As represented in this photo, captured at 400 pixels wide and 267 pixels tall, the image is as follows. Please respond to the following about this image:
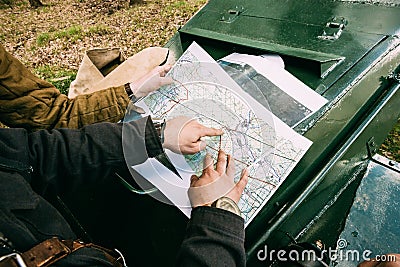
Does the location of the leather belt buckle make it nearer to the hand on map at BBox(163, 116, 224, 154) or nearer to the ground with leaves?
the hand on map at BBox(163, 116, 224, 154)

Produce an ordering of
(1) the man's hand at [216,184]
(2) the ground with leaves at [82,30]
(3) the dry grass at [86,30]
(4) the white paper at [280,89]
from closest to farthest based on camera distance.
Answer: (1) the man's hand at [216,184], (4) the white paper at [280,89], (2) the ground with leaves at [82,30], (3) the dry grass at [86,30]

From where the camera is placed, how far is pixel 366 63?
5.39ft

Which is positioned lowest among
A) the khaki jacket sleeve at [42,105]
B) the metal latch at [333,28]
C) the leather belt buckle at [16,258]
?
the khaki jacket sleeve at [42,105]

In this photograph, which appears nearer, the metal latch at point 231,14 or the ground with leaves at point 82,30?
the metal latch at point 231,14

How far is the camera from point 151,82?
1.69 metres

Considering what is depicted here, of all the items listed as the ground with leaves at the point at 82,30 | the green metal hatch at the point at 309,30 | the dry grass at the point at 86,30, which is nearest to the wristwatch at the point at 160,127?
the green metal hatch at the point at 309,30

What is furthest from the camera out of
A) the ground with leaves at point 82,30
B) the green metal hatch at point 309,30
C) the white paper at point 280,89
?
the ground with leaves at point 82,30

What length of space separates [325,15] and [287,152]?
0.85 m

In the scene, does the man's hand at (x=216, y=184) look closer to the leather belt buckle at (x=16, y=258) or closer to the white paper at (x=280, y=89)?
the white paper at (x=280, y=89)

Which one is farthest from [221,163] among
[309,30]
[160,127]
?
[309,30]

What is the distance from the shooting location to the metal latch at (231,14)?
2.13 meters

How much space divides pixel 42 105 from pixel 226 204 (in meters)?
1.06

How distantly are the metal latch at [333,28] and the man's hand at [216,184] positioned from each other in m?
0.81

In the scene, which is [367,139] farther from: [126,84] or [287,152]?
[126,84]
